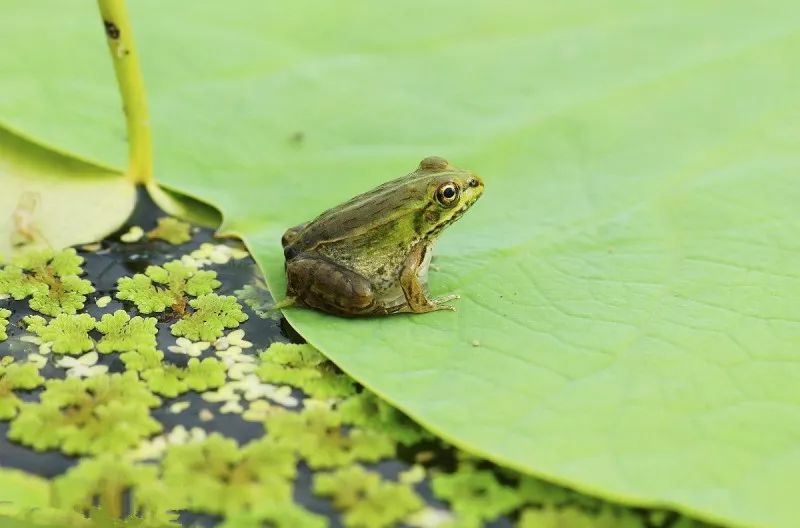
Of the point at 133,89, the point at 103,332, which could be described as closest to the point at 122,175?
the point at 133,89

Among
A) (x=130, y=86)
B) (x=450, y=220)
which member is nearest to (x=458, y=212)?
(x=450, y=220)

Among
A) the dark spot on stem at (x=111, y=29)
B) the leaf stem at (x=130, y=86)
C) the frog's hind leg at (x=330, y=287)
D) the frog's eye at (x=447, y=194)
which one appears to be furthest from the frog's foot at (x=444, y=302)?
the dark spot on stem at (x=111, y=29)

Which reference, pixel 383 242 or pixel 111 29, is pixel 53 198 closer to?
pixel 111 29

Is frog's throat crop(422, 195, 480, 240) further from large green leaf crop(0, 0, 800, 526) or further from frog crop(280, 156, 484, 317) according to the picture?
large green leaf crop(0, 0, 800, 526)

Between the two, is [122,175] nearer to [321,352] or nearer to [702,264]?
[321,352]

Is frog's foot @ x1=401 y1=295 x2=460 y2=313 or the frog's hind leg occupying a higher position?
the frog's hind leg

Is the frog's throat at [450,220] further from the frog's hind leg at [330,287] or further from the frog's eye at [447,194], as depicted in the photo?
the frog's hind leg at [330,287]

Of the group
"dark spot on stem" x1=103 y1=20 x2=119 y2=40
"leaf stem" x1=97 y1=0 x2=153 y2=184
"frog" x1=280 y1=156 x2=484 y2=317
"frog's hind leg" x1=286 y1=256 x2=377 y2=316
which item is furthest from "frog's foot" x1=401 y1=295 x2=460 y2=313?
"dark spot on stem" x1=103 y1=20 x2=119 y2=40
